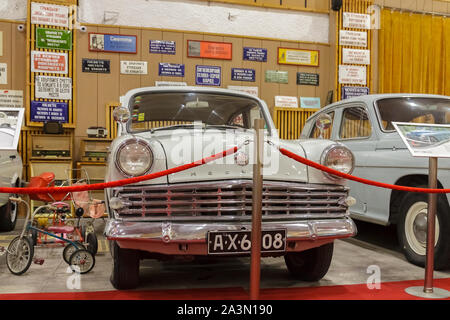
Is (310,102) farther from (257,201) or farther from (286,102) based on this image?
(257,201)

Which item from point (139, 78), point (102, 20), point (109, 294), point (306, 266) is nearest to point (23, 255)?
point (109, 294)

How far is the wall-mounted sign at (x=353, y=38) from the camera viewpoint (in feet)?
25.2

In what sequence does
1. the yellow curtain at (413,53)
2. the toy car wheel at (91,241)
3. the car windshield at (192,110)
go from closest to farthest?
the car windshield at (192,110)
the toy car wheel at (91,241)
the yellow curtain at (413,53)

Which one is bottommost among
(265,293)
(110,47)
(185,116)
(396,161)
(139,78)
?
(265,293)

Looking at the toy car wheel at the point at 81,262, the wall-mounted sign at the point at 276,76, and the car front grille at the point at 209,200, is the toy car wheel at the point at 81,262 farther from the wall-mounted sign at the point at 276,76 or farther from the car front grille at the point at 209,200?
the wall-mounted sign at the point at 276,76

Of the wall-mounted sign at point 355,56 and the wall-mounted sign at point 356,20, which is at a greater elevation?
the wall-mounted sign at point 356,20

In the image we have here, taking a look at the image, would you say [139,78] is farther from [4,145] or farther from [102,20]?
[4,145]

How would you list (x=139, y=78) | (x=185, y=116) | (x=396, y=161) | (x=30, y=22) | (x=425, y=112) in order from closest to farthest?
(x=185, y=116)
(x=396, y=161)
(x=425, y=112)
(x=30, y=22)
(x=139, y=78)

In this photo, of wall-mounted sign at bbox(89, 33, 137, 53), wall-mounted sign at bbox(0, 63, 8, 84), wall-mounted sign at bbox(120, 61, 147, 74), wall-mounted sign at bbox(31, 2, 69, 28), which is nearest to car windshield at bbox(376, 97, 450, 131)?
wall-mounted sign at bbox(120, 61, 147, 74)

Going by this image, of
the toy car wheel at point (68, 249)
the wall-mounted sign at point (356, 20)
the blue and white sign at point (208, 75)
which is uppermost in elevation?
the wall-mounted sign at point (356, 20)

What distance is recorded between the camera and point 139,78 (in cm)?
702

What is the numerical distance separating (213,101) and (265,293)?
5.46 ft

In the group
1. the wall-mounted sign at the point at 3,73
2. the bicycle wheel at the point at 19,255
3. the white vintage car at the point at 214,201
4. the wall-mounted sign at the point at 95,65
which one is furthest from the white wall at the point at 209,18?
the white vintage car at the point at 214,201

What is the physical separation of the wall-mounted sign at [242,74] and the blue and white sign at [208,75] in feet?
0.87
